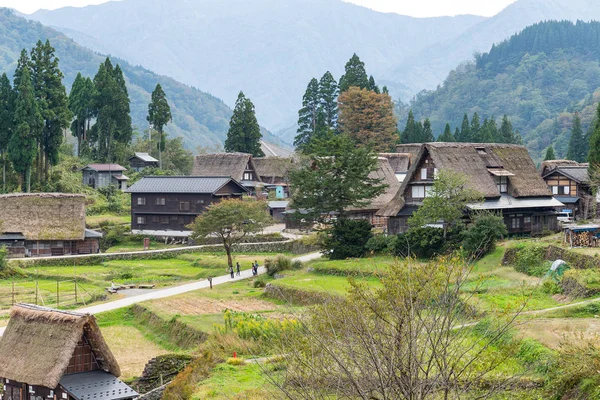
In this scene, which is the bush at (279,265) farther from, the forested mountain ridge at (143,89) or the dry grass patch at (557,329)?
the forested mountain ridge at (143,89)

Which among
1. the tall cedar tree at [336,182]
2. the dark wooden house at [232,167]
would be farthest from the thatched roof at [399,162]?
the tall cedar tree at [336,182]

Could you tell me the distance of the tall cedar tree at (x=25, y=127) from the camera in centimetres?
5459

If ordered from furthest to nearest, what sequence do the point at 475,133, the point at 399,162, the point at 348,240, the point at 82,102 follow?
1. the point at 475,133
2. the point at 82,102
3. the point at 399,162
4. the point at 348,240

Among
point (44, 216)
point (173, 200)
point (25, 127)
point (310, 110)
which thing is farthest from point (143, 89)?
point (44, 216)

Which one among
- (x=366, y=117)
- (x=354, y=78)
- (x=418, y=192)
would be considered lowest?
(x=418, y=192)

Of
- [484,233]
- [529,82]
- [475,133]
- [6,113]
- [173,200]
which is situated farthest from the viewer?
[529,82]

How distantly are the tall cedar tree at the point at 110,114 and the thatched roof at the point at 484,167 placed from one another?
33376 millimetres

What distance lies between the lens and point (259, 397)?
15.8 metres

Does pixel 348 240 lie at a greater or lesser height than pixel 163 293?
greater

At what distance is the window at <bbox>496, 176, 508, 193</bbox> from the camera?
1553 inches

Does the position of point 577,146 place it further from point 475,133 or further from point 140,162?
point 140,162

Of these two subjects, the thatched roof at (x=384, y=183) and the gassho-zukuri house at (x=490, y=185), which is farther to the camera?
the thatched roof at (x=384, y=183)

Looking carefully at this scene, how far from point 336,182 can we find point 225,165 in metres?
26.2

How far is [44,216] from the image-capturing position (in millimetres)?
48500
